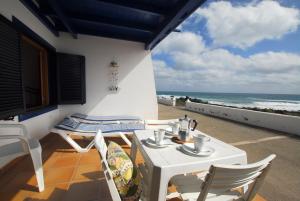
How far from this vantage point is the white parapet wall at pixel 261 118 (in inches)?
193

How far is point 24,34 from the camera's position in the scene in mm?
2621

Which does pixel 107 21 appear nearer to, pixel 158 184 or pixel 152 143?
pixel 152 143

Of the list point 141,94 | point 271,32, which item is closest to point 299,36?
point 271,32

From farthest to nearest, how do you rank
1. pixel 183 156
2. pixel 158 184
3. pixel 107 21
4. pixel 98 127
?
1. pixel 107 21
2. pixel 98 127
3. pixel 183 156
4. pixel 158 184

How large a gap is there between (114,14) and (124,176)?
3120mm

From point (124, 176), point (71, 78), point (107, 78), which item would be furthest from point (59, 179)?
point (107, 78)

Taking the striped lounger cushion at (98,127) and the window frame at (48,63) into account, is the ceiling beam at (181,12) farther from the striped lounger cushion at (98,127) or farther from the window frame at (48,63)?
the window frame at (48,63)

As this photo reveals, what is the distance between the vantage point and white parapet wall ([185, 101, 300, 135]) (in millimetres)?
4891

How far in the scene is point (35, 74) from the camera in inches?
171

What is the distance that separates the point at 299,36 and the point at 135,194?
13.5m

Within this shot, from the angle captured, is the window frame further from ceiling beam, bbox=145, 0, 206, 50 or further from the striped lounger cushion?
ceiling beam, bbox=145, 0, 206, 50

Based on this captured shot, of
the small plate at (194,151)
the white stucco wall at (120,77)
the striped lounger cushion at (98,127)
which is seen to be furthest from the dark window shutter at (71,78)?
Result: the small plate at (194,151)

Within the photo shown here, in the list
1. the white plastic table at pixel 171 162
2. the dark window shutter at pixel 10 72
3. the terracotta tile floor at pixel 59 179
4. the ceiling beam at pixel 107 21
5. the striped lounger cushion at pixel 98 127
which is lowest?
the terracotta tile floor at pixel 59 179

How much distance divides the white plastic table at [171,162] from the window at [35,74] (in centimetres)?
319
